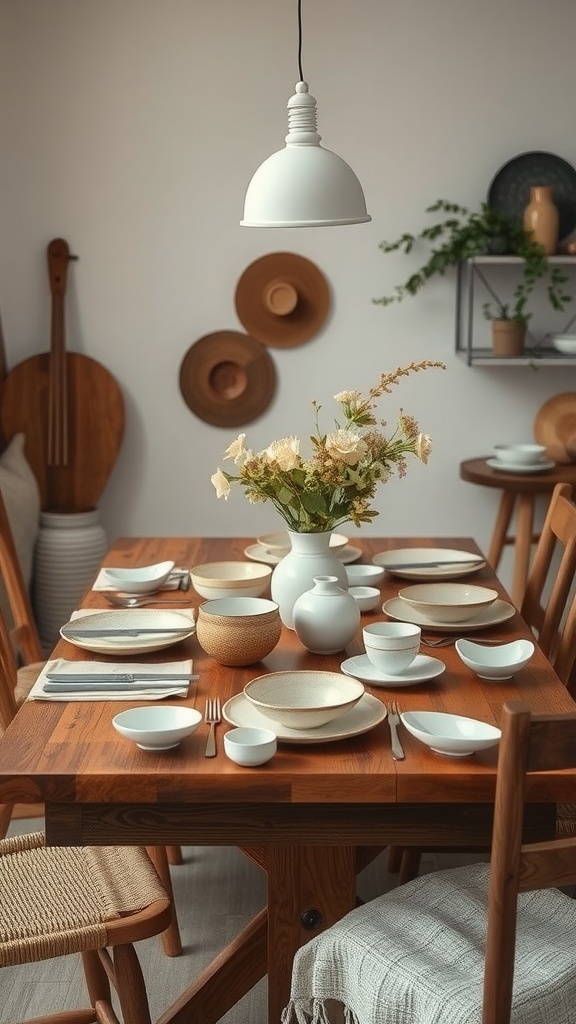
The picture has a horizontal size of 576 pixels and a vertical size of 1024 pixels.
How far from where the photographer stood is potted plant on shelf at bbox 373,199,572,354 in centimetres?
398

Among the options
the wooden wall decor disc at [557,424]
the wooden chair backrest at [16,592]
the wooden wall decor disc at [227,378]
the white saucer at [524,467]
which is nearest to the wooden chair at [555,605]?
the wooden chair backrest at [16,592]

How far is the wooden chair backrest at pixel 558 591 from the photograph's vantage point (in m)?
2.42

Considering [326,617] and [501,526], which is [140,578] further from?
[501,526]

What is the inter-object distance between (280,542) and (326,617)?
0.78 meters

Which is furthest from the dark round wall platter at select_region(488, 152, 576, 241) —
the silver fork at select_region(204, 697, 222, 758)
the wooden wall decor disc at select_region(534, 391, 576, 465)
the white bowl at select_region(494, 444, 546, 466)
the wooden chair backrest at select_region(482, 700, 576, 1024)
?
the wooden chair backrest at select_region(482, 700, 576, 1024)

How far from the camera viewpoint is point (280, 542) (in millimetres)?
2906

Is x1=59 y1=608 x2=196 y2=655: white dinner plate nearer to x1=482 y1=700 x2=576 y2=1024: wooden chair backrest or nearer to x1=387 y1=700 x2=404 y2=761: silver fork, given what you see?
x1=387 y1=700 x2=404 y2=761: silver fork

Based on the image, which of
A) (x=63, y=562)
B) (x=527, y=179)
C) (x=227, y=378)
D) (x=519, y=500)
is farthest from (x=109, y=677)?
(x=527, y=179)

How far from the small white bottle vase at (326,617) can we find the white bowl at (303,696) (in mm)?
171

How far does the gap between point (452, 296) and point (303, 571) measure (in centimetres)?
221

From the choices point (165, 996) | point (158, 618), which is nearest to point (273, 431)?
point (158, 618)

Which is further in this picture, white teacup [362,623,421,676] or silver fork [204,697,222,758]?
white teacup [362,623,421,676]

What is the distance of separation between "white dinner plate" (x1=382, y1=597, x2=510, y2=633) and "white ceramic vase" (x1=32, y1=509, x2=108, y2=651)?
191cm

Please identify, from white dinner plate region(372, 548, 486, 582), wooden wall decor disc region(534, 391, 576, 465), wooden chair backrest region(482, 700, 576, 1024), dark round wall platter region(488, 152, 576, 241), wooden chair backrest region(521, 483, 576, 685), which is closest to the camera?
wooden chair backrest region(482, 700, 576, 1024)
